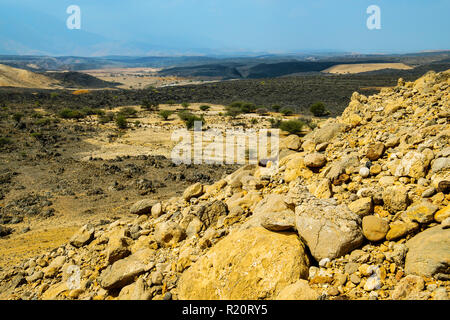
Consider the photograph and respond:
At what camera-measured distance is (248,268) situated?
329 cm

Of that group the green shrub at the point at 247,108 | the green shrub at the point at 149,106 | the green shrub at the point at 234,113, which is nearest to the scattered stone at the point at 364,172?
the green shrub at the point at 234,113

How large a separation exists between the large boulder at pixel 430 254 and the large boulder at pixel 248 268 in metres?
1.04

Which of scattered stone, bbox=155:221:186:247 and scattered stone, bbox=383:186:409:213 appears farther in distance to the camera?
scattered stone, bbox=155:221:186:247

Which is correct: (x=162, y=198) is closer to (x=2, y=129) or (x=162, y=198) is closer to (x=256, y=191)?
(x=256, y=191)

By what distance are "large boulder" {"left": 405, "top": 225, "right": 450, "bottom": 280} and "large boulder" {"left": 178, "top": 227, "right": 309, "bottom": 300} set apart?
1.04 metres

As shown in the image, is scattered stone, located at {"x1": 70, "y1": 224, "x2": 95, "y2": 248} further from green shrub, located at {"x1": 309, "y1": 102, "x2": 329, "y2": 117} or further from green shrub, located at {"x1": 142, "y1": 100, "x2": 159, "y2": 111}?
green shrub, located at {"x1": 142, "y1": 100, "x2": 159, "y2": 111}

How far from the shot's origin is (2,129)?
79.7 ft

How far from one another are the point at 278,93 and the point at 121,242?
4932 cm

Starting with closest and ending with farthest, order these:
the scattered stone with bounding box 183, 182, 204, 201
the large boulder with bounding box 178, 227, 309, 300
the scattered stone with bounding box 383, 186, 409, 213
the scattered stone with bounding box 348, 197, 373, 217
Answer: the large boulder with bounding box 178, 227, 309, 300 → the scattered stone with bounding box 383, 186, 409, 213 → the scattered stone with bounding box 348, 197, 373, 217 → the scattered stone with bounding box 183, 182, 204, 201

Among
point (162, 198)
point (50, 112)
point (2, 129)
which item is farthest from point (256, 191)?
point (50, 112)

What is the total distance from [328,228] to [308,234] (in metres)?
0.24

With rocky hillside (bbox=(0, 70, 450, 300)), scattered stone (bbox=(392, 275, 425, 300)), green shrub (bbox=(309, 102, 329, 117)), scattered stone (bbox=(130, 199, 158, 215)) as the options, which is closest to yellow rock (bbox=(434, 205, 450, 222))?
rocky hillside (bbox=(0, 70, 450, 300))

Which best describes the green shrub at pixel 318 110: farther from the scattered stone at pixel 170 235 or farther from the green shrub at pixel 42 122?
the scattered stone at pixel 170 235

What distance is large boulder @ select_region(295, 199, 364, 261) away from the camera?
317cm
